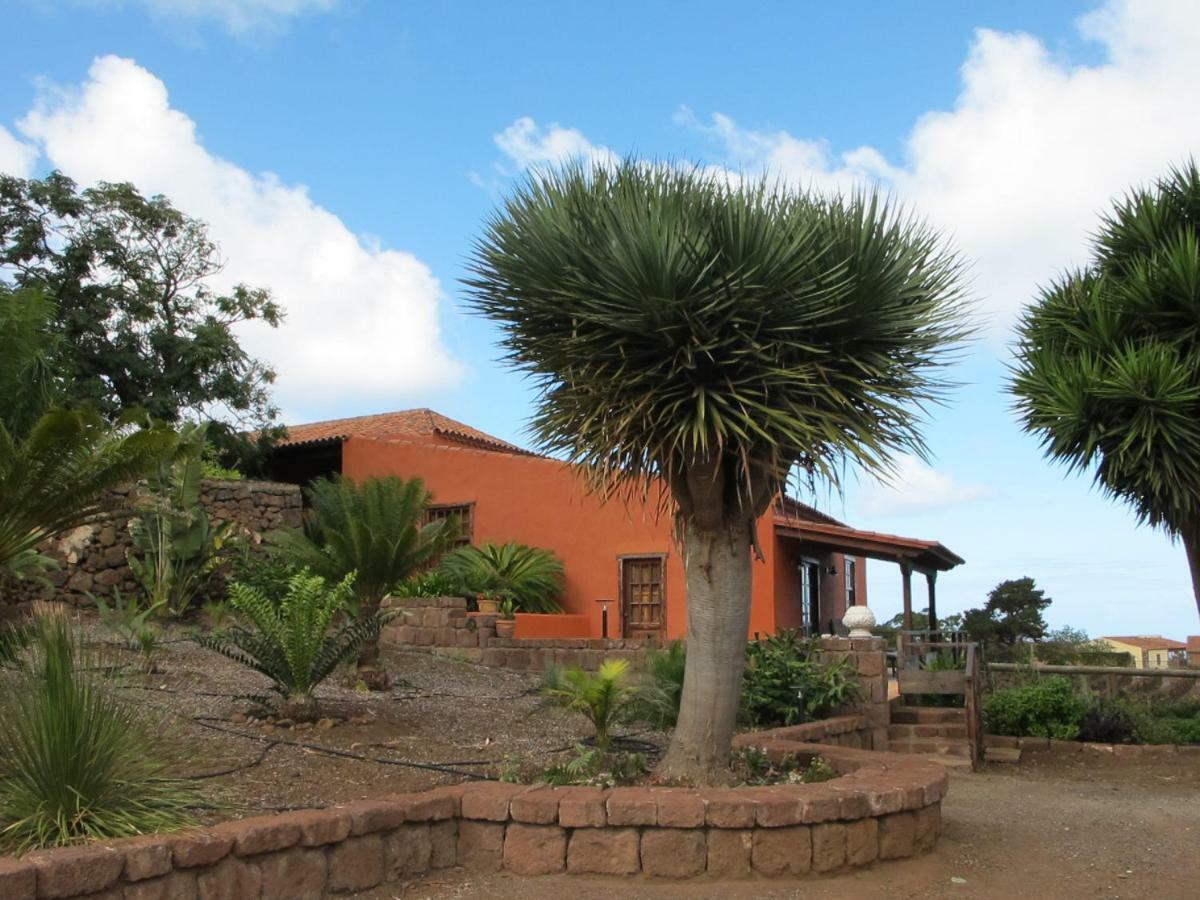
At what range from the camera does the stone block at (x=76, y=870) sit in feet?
14.6

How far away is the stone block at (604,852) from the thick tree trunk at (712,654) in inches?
37.0

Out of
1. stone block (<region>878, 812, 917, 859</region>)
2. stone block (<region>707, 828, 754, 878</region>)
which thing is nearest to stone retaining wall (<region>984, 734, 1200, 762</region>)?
stone block (<region>878, 812, 917, 859</region>)

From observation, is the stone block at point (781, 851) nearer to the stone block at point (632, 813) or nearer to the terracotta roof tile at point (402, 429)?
the stone block at point (632, 813)

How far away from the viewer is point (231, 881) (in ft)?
16.8

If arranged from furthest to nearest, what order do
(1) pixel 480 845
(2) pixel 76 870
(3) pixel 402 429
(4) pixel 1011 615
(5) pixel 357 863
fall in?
(4) pixel 1011 615
(3) pixel 402 429
(1) pixel 480 845
(5) pixel 357 863
(2) pixel 76 870

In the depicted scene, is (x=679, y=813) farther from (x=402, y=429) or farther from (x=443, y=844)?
(x=402, y=429)

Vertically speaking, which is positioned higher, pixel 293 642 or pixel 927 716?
pixel 293 642

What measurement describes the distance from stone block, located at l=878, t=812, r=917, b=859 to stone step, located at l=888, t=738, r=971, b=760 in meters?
5.57

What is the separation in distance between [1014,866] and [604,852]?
8.56 ft

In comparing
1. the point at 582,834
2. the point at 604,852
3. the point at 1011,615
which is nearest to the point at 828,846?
the point at 604,852

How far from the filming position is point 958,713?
509 inches

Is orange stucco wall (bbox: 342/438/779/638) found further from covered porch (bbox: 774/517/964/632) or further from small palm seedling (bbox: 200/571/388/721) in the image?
small palm seedling (bbox: 200/571/388/721)

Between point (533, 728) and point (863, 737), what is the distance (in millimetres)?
3841

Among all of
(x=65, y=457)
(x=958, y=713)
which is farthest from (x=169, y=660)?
(x=958, y=713)
